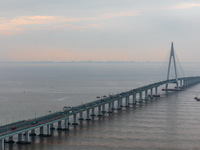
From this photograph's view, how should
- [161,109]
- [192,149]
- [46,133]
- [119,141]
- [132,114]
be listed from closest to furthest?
[192,149] < [119,141] < [46,133] < [132,114] < [161,109]

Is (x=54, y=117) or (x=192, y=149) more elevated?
(x=54, y=117)

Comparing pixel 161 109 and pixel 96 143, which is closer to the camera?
pixel 96 143

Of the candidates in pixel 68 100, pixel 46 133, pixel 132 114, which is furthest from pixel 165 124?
pixel 68 100

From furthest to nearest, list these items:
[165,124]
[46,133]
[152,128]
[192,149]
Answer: [165,124] → [152,128] → [46,133] → [192,149]

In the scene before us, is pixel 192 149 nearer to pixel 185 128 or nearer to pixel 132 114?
pixel 185 128

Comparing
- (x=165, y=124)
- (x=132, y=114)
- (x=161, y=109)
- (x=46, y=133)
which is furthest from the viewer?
(x=161, y=109)

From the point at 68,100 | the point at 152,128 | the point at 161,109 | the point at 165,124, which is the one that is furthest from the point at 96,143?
the point at 68,100

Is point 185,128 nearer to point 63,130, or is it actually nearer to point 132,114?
point 132,114

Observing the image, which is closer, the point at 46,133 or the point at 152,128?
the point at 46,133

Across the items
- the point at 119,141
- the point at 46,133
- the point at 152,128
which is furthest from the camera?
the point at 152,128
